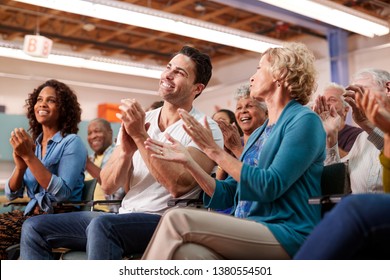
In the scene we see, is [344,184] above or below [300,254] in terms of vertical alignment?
above

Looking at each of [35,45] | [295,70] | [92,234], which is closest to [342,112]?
[295,70]

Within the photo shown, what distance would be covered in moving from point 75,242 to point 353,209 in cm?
147

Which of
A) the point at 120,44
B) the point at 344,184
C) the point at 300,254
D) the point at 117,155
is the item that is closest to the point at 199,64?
the point at 117,155

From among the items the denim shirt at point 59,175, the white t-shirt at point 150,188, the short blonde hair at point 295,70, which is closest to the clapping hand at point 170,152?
the white t-shirt at point 150,188

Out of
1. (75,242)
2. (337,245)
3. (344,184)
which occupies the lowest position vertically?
(75,242)

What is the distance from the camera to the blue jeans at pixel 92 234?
1.75 m

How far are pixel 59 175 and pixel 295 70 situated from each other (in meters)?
1.42

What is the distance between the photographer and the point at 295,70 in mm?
1731

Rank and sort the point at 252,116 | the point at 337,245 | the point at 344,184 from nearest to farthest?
1. the point at 337,245
2. the point at 344,184
3. the point at 252,116

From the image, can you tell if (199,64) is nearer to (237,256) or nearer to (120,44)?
(237,256)

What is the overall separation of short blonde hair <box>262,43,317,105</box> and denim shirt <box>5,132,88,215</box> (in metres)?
1.27

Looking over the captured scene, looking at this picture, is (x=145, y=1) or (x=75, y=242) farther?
(x=145, y=1)

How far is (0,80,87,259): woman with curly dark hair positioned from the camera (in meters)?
2.40
